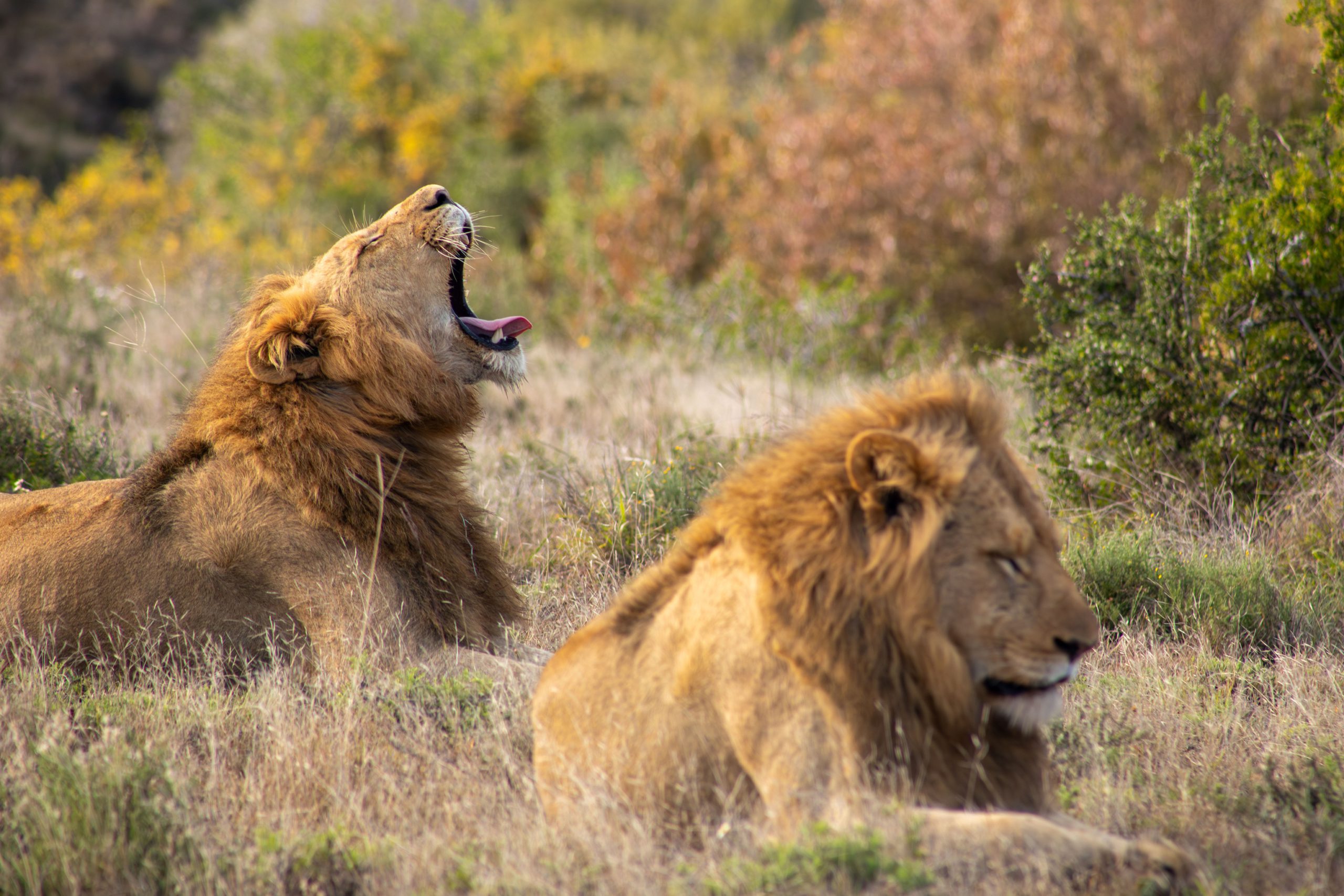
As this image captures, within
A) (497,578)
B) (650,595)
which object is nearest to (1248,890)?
(650,595)

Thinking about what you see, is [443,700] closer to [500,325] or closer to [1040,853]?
[500,325]

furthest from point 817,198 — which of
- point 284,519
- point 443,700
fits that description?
point 443,700

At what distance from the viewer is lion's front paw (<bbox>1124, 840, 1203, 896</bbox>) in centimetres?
256

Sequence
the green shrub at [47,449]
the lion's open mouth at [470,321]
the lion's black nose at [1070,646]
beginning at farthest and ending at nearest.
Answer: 1. the green shrub at [47,449]
2. the lion's open mouth at [470,321]
3. the lion's black nose at [1070,646]

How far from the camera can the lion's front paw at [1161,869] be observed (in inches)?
101

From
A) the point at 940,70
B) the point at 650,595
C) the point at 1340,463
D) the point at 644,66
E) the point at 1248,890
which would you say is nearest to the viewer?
the point at 1248,890

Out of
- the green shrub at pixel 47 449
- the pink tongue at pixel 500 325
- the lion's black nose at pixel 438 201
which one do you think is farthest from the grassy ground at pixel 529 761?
the green shrub at pixel 47 449

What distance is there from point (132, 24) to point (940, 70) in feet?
75.1

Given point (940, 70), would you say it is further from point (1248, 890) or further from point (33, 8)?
point (33, 8)

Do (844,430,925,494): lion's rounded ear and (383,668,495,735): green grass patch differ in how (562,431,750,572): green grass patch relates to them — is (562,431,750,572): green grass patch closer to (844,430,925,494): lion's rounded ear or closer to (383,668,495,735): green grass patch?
(383,668,495,735): green grass patch

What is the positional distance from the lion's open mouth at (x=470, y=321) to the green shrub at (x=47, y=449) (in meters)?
2.50

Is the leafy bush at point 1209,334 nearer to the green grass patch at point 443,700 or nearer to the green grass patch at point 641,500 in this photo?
the green grass patch at point 641,500

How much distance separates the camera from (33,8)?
Result: 26641 mm

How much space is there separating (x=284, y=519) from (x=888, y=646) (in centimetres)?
250
